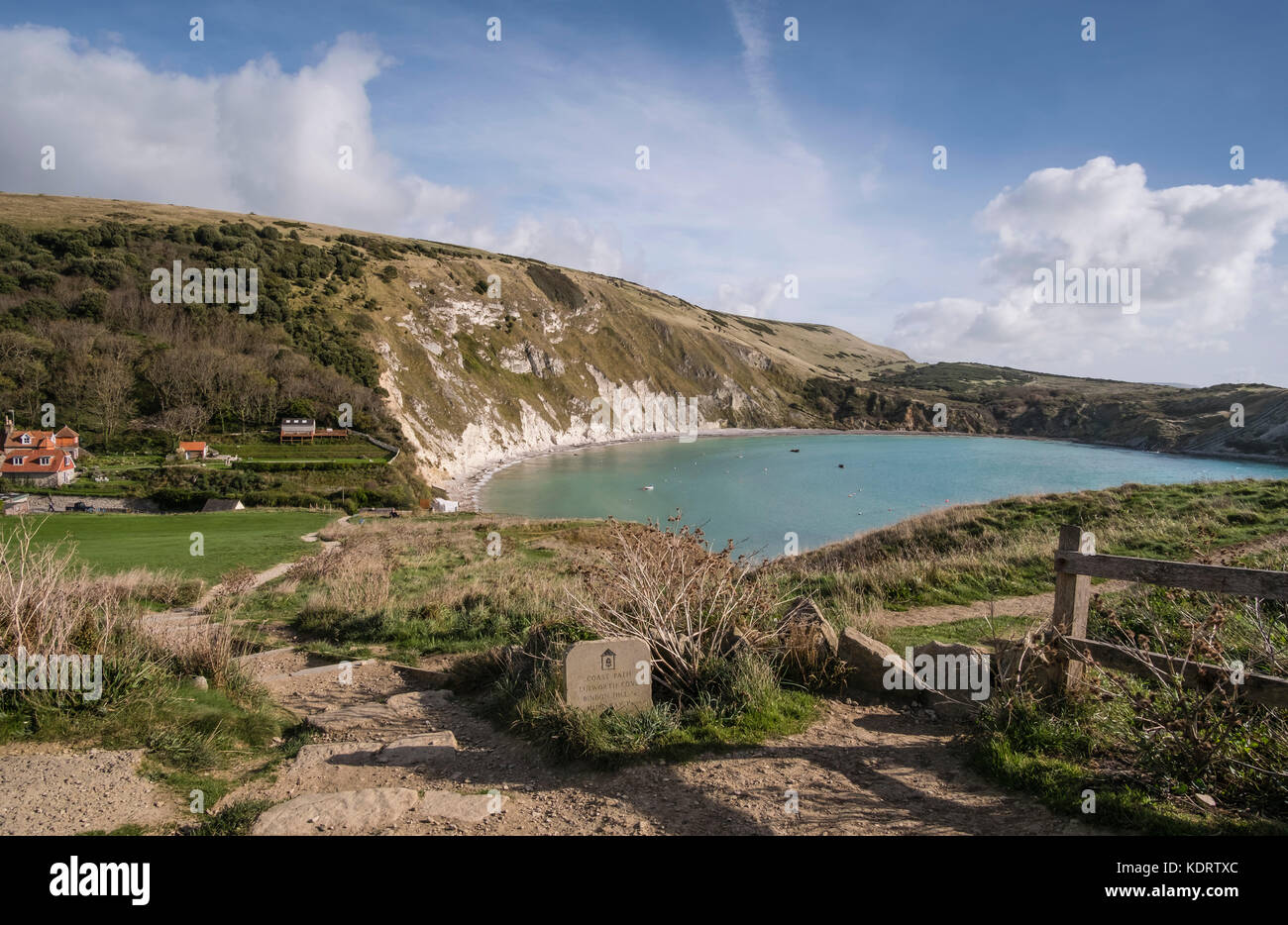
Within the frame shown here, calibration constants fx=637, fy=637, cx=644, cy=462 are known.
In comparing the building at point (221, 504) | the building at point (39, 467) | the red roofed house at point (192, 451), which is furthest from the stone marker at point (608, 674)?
the red roofed house at point (192, 451)

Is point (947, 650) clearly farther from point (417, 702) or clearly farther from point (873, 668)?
point (417, 702)

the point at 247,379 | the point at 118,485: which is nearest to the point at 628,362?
the point at 247,379

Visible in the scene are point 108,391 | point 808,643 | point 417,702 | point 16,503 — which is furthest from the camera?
point 108,391

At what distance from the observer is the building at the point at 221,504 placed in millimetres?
36688

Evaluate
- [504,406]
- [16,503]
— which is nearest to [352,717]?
[16,503]

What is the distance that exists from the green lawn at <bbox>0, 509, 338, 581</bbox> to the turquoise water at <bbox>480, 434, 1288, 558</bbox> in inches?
732

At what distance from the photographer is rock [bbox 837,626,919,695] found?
6.34m

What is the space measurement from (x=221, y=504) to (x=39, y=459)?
35.6 feet

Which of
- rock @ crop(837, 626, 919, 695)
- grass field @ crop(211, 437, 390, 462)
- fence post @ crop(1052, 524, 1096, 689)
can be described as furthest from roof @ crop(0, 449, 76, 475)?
fence post @ crop(1052, 524, 1096, 689)

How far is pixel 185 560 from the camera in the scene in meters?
17.9

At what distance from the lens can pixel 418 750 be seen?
5484mm

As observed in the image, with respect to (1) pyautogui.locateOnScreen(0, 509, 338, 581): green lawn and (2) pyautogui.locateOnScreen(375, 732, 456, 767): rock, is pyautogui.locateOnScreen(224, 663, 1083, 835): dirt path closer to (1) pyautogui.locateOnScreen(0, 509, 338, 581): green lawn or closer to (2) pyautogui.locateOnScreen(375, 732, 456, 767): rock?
(2) pyautogui.locateOnScreen(375, 732, 456, 767): rock
